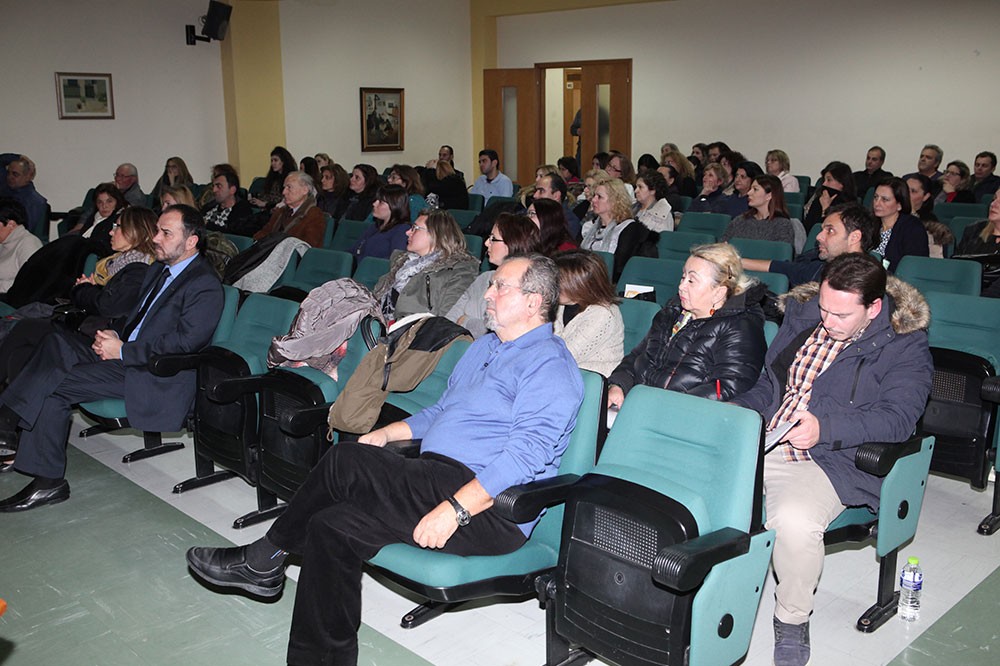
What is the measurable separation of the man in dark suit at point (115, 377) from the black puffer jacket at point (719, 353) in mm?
1955

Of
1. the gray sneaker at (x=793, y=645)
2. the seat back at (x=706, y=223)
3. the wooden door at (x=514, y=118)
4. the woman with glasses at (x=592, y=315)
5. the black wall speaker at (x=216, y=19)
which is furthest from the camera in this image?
the wooden door at (x=514, y=118)

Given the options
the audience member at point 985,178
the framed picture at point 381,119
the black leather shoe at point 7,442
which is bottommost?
the black leather shoe at point 7,442

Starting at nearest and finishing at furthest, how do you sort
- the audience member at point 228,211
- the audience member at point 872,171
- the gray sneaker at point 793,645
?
the gray sneaker at point 793,645, the audience member at point 228,211, the audience member at point 872,171

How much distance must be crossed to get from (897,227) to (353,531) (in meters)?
3.88

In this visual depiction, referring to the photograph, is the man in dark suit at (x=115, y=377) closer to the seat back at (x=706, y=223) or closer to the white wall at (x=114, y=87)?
the seat back at (x=706, y=223)

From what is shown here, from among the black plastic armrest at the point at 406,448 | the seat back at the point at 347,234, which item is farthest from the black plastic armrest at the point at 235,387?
the seat back at the point at 347,234

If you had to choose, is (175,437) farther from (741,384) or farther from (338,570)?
(741,384)

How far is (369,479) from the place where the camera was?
2.55 meters

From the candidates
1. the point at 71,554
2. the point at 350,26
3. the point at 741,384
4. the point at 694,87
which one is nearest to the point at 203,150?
the point at 350,26

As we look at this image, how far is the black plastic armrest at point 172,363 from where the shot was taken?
3820 mm

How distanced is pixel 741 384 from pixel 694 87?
10257 mm

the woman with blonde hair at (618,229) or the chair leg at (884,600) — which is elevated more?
the woman with blonde hair at (618,229)

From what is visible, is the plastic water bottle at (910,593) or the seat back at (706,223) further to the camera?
the seat back at (706,223)

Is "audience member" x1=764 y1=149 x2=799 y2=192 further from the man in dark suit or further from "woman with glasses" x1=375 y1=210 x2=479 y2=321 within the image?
the man in dark suit
